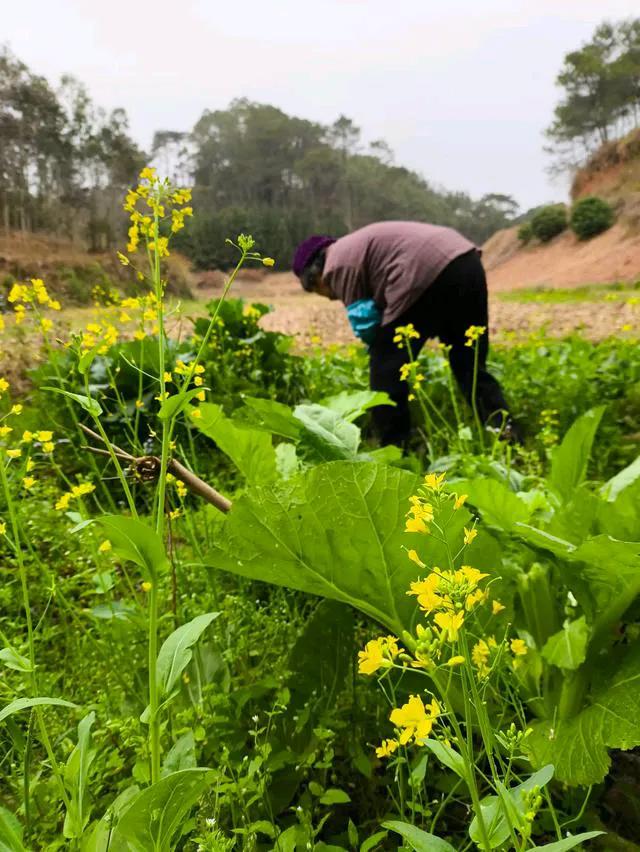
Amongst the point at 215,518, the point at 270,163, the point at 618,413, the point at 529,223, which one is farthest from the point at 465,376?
the point at 529,223

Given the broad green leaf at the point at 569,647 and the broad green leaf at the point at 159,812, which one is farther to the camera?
the broad green leaf at the point at 569,647

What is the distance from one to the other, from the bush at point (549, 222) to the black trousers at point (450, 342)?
13.9 metres

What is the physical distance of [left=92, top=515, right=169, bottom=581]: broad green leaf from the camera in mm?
409

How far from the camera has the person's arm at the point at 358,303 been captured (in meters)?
2.31

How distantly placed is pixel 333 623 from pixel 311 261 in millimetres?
2045

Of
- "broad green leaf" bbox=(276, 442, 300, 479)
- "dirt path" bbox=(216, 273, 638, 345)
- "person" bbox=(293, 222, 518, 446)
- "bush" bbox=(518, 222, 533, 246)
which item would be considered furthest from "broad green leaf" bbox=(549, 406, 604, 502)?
"bush" bbox=(518, 222, 533, 246)

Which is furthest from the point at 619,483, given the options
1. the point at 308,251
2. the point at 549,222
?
the point at 549,222

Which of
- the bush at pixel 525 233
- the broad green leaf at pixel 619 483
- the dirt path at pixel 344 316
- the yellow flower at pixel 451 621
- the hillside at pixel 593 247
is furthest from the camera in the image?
the bush at pixel 525 233

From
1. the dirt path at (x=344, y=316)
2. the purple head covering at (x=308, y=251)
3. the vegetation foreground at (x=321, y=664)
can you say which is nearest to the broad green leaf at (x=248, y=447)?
the vegetation foreground at (x=321, y=664)

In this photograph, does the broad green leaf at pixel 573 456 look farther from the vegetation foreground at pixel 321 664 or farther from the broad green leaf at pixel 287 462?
the broad green leaf at pixel 287 462

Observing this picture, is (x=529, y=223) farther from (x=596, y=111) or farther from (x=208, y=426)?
(x=208, y=426)

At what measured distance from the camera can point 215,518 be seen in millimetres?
1112

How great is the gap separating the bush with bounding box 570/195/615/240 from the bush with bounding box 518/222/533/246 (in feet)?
3.87

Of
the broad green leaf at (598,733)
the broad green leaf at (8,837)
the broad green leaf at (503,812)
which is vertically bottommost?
the broad green leaf at (598,733)
